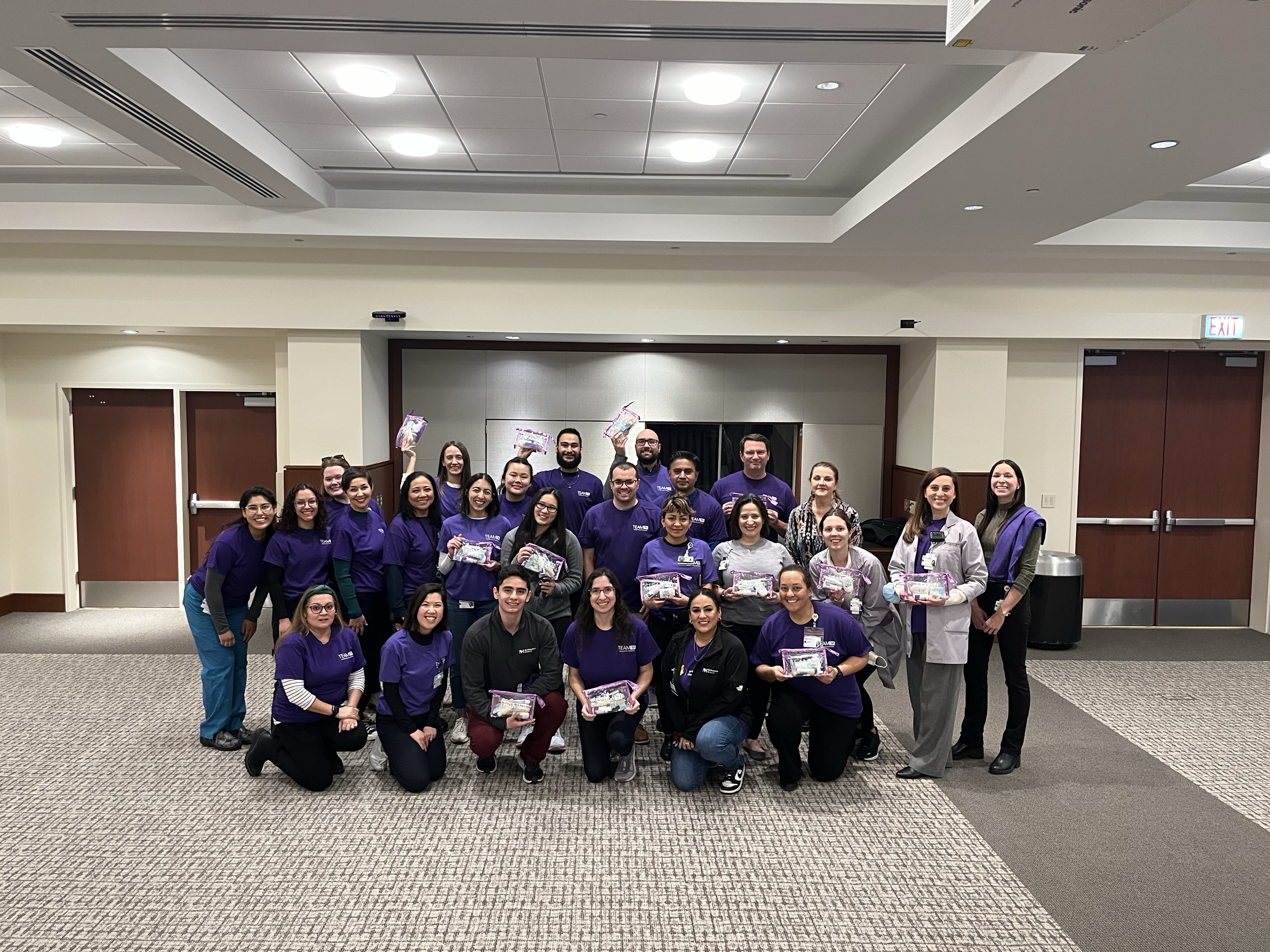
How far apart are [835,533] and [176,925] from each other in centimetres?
334

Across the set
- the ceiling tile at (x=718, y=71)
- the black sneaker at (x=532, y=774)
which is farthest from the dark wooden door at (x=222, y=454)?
the ceiling tile at (x=718, y=71)

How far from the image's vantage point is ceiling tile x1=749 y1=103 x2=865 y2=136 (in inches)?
189

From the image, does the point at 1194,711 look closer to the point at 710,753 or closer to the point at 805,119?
the point at 710,753

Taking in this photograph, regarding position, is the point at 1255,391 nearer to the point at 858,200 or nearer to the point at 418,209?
the point at 858,200

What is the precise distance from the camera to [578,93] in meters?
4.64

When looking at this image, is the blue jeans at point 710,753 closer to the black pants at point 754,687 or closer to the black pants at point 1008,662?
the black pants at point 754,687

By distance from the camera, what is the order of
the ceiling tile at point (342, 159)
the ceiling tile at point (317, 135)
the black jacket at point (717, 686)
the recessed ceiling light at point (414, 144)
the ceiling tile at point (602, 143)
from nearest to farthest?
the black jacket at point (717, 686)
the ceiling tile at point (317, 135)
the ceiling tile at point (602, 143)
the recessed ceiling light at point (414, 144)
the ceiling tile at point (342, 159)

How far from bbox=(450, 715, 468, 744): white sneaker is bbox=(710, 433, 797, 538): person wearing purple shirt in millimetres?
2067

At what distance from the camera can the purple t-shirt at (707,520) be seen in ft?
16.9

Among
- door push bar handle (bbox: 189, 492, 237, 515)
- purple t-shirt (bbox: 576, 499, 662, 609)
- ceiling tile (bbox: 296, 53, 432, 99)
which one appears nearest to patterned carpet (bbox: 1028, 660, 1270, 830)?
purple t-shirt (bbox: 576, 499, 662, 609)

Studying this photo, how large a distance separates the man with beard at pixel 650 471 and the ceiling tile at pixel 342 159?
2675 mm

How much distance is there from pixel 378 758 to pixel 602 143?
408 centimetres

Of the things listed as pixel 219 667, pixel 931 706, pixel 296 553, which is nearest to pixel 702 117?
pixel 296 553

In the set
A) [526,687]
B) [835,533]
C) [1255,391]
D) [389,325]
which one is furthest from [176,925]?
[1255,391]
